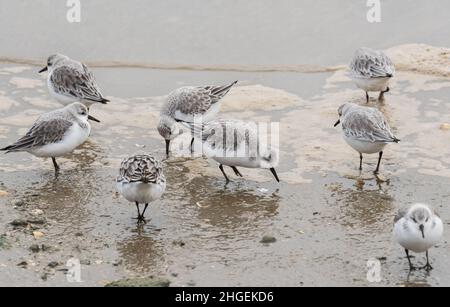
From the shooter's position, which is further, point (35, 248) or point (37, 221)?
point (37, 221)

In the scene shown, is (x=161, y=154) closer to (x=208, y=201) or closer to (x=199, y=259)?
(x=208, y=201)

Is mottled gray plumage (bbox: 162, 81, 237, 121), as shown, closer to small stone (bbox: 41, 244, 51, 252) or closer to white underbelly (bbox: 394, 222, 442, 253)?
small stone (bbox: 41, 244, 51, 252)

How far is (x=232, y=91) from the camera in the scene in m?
12.4

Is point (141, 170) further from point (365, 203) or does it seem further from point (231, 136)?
point (365, 203)

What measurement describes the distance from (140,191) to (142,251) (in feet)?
2.25

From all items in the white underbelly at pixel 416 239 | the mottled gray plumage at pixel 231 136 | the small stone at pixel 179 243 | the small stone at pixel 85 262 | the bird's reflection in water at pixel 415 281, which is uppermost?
the mottled gray plumage at pixel 231 136

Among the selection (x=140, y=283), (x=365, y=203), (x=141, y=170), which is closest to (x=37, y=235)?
(x=141, y=170)

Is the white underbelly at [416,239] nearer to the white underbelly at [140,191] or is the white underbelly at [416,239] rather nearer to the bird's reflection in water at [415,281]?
the bird's reflection in water at [415,281]

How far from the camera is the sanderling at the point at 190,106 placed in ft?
35.1

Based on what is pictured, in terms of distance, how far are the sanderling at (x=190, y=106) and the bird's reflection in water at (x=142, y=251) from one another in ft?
8.35

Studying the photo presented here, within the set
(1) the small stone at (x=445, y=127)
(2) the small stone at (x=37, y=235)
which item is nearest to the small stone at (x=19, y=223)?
(2) the small stone at (x=37, y=235)

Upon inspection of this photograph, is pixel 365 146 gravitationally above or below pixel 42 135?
→ below

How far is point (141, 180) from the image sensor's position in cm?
813

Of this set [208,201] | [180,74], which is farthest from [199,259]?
[180,74]
